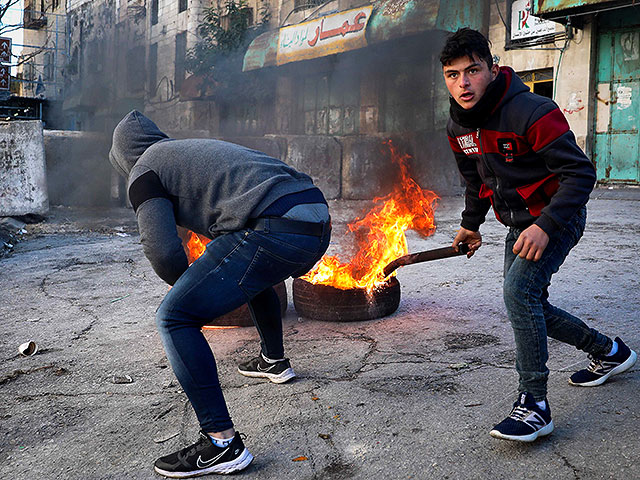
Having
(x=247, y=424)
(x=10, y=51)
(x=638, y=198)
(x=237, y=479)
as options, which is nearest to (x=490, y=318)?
(x=247, y=424)

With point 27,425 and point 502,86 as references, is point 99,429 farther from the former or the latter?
point 502,86

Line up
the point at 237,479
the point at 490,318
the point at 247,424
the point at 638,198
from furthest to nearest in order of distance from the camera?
1. the point at 638,198
2. the point at 490,318
3. the point at 247,424
4. the point at 237,479

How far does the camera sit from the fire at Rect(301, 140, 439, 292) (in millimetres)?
4508

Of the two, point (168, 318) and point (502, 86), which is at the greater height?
point (502, 86)

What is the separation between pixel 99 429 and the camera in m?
2.75

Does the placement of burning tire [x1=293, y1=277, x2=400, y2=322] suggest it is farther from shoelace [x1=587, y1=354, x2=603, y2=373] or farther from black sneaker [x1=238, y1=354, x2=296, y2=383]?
shoelace [x1=587, y1=354, x2=603, y2=373]

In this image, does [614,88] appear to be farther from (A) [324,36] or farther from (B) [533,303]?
(B) [533,303]

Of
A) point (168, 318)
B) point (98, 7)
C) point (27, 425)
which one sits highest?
point (98, 7)

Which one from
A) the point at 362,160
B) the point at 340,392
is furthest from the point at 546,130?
the point at 362,160

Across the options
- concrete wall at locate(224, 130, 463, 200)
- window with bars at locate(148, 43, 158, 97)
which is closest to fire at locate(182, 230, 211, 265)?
concrete wall at locate(224, 130, 463, 200)

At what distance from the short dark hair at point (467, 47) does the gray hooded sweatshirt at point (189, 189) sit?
0.85 m

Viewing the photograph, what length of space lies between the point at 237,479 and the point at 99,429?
862mm

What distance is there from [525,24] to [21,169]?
11058 millimetres

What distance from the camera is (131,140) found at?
257 centimetres
